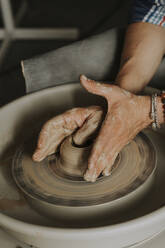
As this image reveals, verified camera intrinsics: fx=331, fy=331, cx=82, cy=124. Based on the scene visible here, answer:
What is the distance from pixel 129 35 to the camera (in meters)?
1.51

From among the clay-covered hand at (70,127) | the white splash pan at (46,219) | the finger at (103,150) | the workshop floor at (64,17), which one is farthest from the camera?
the workshop floor at (64,17)

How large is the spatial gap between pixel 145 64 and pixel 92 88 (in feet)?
1.51

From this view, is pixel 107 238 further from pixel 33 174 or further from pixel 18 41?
pixel 18 41

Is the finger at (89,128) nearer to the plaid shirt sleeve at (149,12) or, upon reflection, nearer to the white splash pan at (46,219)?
the white splash pan at (46,219)

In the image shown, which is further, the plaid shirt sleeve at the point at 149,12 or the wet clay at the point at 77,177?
the plaid shirt sleeve at the point at 149,12

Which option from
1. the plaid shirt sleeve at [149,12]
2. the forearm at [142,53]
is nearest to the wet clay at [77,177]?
the forearm at [142,53]

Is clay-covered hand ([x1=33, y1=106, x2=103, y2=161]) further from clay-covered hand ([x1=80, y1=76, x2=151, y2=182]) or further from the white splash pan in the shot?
the white splash pan

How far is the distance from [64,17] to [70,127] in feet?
10.6

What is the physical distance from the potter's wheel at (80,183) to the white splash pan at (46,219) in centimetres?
5

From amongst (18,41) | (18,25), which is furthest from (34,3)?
(18,41)

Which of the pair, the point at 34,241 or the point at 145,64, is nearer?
the point at 34,241

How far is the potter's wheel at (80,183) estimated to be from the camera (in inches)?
41.5

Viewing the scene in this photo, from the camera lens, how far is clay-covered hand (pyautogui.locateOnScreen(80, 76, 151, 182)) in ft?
3.35

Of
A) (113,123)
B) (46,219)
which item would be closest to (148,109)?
(113,123)
